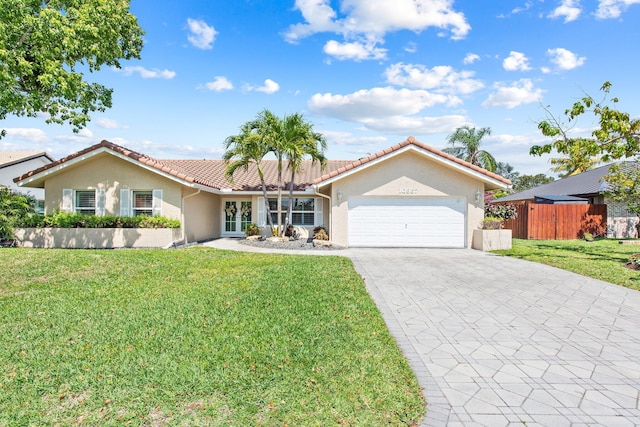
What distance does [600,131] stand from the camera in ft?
39.9

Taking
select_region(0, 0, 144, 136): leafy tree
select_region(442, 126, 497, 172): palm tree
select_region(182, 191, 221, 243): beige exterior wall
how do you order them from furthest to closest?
1. select_region(442, 126, 497, 172): palm tree
2. select_region(182, 191, 221, 243): beige exterior wall
3. select_region(0, 0, 144, 136): leafy tree

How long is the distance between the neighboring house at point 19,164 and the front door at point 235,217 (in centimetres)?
1497

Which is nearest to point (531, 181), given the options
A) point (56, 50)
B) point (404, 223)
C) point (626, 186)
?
point (626, 186)

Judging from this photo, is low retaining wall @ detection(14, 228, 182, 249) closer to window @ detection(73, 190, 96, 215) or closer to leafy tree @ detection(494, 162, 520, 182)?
window @ detection(73, 190, 96, 215)

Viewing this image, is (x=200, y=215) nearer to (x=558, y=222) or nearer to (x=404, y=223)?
(x=404, y=223)

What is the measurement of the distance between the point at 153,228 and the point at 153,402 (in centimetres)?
1316

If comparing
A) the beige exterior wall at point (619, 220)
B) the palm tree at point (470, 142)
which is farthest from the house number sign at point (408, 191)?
the palm tree at point (470, 142)

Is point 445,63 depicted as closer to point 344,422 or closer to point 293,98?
point 293,98

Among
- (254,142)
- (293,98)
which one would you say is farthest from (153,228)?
(293,98)

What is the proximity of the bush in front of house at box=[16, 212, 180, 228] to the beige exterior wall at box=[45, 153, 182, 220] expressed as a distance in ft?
2.99

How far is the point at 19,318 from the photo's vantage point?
18.9ft

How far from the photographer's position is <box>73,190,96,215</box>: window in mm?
16406

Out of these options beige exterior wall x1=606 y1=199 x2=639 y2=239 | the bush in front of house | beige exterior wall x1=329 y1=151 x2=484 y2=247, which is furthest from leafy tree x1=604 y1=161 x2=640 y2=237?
the bush in front of house

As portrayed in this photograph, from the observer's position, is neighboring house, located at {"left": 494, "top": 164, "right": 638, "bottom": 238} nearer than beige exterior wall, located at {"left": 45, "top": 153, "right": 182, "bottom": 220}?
No
